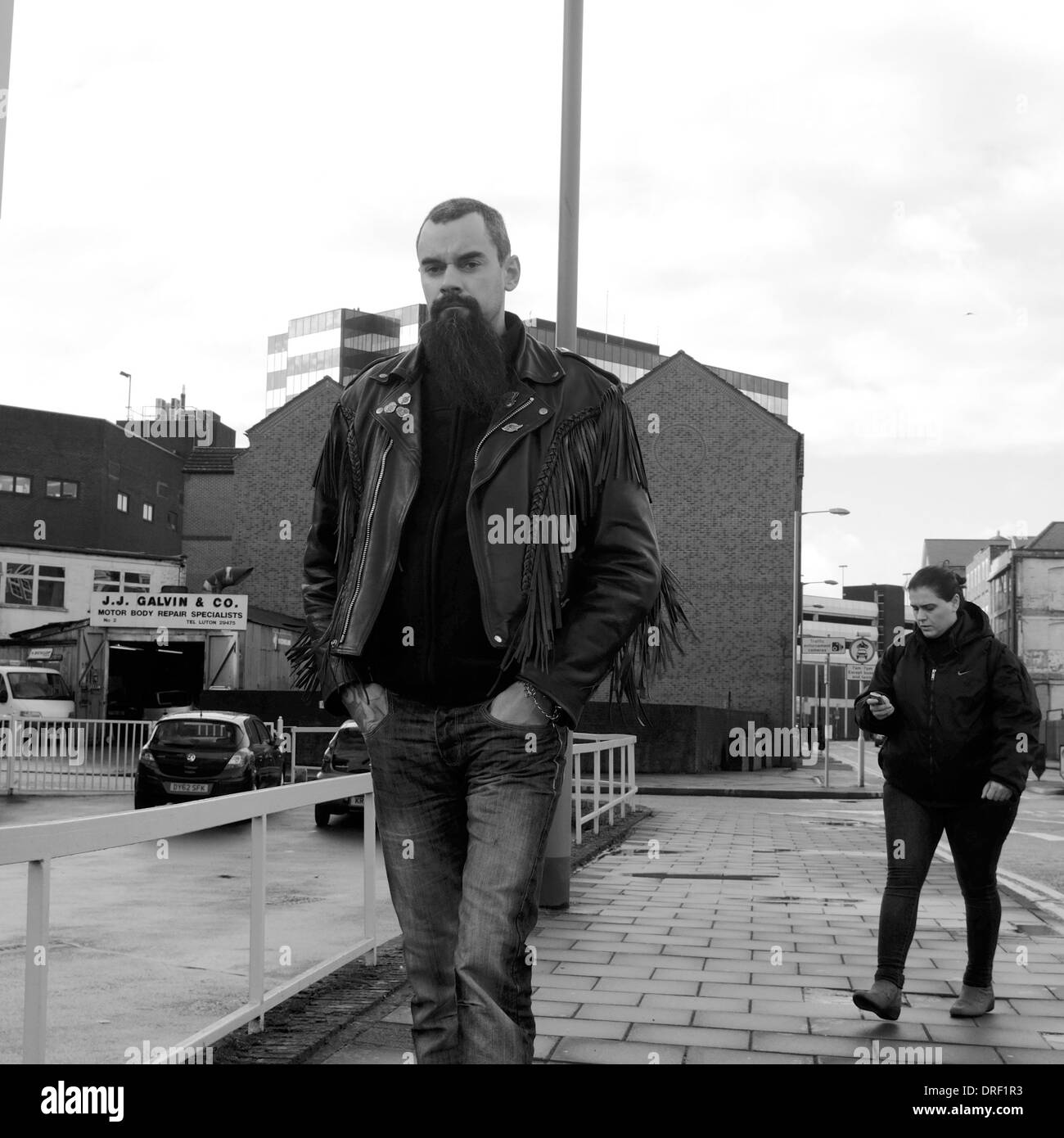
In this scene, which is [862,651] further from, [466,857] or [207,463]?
[207,463]

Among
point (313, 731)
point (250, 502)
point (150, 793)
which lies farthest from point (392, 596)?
point (250, 502)

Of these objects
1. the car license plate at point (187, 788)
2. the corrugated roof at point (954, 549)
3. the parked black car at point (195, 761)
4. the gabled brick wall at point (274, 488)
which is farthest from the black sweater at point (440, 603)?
the corrugated roof at point (954, 549)

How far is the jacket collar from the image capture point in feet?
9.50

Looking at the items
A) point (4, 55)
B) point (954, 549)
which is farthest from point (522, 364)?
point (954, 549)

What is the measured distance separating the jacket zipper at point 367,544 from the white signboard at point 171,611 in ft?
99.2

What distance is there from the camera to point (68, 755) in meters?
Answer: 22.8

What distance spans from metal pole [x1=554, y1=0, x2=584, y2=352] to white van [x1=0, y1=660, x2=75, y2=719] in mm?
25713

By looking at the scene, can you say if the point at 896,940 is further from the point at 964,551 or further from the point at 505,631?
the point at 964,551

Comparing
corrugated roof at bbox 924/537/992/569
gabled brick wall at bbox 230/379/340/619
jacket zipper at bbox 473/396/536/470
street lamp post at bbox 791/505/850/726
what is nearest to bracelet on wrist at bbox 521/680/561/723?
jacket zipper at bbox 473/396/536/470

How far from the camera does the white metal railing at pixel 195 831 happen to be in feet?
10.9

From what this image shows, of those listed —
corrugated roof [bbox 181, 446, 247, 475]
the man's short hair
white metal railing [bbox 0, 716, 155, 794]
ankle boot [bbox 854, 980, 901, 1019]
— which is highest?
corrugated roof [bbox 181, 446, 247, 475]

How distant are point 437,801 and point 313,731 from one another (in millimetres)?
23930

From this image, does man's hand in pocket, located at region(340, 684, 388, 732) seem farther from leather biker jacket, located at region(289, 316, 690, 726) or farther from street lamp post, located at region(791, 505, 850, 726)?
street lamp post, located at region(791, 505, 850, 726)
